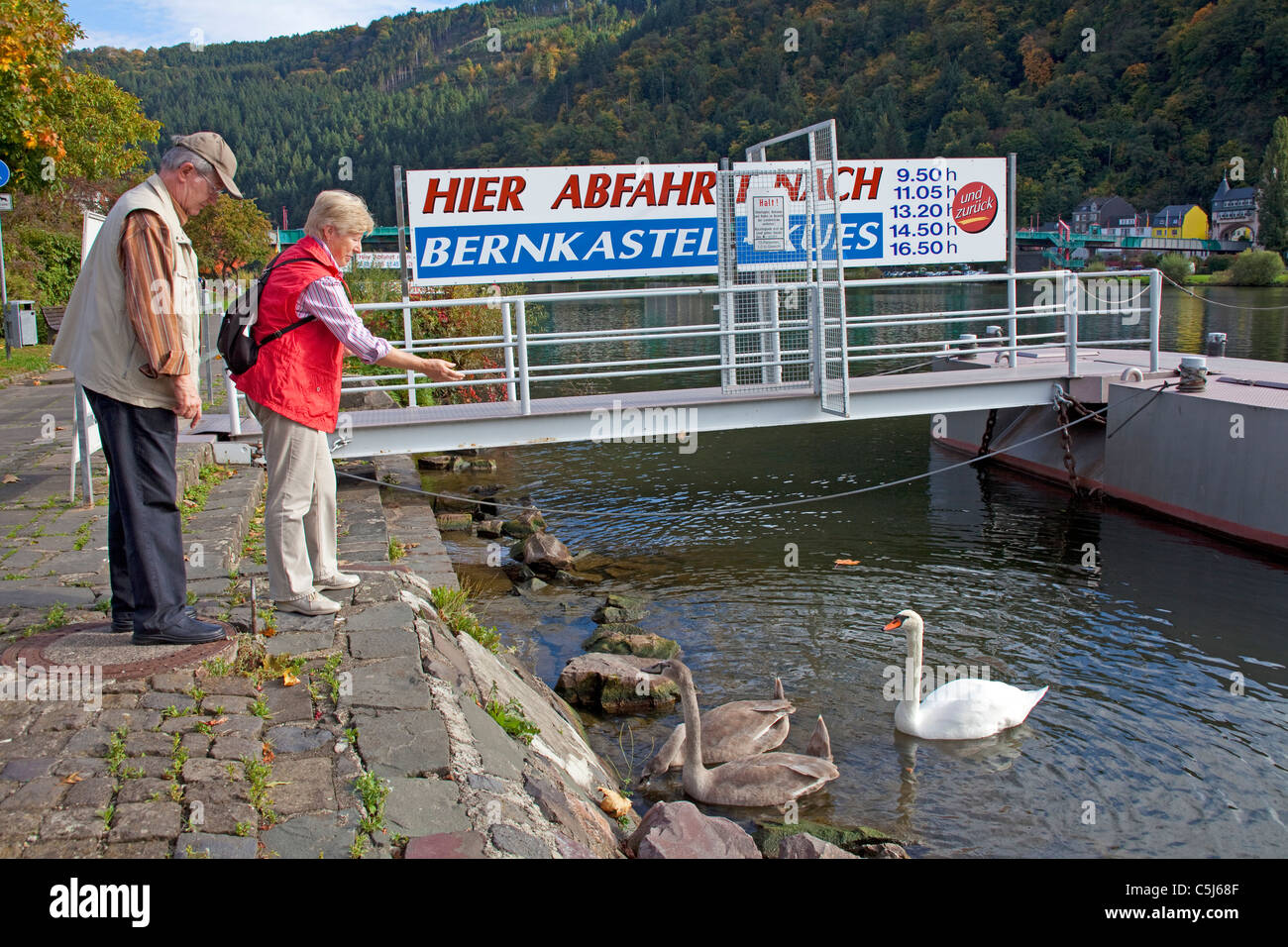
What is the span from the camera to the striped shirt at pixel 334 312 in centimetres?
517

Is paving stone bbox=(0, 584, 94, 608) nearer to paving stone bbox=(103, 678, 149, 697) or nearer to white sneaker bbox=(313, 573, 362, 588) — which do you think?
white sneaker bbox=(313, 573, 362, 588)

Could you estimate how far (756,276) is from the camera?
1327 cm

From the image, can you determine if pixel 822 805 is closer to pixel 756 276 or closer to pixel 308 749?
pixel 308 749

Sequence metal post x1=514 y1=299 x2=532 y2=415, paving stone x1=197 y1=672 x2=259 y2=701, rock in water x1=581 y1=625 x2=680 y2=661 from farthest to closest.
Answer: metal post x1=514 y1=299 x2=532 y2=415, rock in water x1=581 y1=625 x2=680 y2=661, paving stone x1=197 y1=672 x2=259 y2=701

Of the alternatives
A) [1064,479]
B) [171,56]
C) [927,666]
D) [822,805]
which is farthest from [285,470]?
[171,56]

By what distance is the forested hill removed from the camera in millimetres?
100500

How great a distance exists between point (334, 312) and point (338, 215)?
1.71ft

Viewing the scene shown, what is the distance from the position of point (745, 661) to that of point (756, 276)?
5709 mm

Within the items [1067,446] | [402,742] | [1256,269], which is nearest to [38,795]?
[402,742]

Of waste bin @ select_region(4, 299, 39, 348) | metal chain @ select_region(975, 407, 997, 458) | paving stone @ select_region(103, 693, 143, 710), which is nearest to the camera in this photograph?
paving stone @ select_region(103, 693, 143, 710)

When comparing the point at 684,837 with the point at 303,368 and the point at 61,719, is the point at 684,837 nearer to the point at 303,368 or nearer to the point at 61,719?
the point at 61,719

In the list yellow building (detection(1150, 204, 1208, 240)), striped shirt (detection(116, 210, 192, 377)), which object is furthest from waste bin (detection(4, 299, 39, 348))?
yellow building (detection(1150, 204, 1208, 240))

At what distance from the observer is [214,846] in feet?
11.4

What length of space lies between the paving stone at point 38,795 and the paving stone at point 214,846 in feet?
1.79
